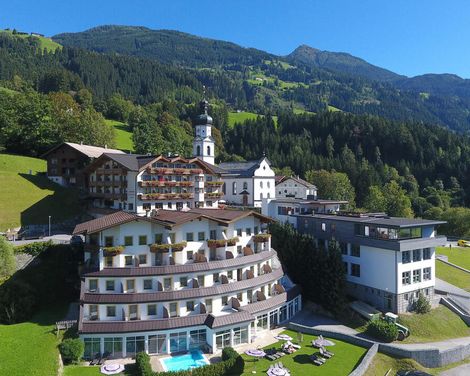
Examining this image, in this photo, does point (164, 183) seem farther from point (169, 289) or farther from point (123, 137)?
point (123, 137)

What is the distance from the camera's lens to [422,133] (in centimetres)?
15400

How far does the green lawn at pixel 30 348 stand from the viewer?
27984 millimetres

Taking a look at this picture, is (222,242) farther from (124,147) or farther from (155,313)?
(124,147)

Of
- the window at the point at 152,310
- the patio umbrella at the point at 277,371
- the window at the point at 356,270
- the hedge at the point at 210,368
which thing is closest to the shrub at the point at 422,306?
the window at the point at 356,270

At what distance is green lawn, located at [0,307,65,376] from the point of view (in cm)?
2798

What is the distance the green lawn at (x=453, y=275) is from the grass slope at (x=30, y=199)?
5772 cm

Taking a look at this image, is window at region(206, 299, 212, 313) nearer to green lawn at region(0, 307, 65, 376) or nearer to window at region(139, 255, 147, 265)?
window at region(139, 255, 147, 265)

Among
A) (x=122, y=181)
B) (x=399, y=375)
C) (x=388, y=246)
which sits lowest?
(x=399, y=375)

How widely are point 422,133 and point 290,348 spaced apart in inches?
5486

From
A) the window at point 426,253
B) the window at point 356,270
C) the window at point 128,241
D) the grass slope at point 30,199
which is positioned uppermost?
the grass slope at point 30,199

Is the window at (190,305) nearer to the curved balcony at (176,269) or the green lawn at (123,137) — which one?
the curved balcony at (176,269)

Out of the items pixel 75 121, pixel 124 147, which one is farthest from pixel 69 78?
pixel 75 121

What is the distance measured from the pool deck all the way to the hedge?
135 centimetres

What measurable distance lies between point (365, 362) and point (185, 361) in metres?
16.0
